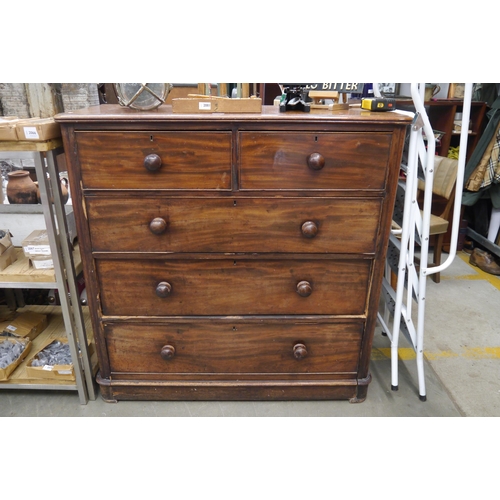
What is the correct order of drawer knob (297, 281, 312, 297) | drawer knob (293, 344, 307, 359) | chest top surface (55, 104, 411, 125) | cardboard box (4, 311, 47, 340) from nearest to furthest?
chest top surface (55, 104, 411, 125) < drawer knob (297, 281, 312, 297) < drawer knob (293, 344, 307, 359) < cardboard box (4, 311, 47, 340)

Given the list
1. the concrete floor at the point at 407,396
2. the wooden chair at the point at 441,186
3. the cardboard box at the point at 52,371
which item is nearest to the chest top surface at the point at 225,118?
the cardboard box at the point at 52,371

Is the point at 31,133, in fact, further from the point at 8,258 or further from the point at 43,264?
the point at 8,258

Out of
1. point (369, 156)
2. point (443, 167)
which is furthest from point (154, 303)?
point (443, 167)

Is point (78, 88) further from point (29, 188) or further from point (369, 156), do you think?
point (369, 156)

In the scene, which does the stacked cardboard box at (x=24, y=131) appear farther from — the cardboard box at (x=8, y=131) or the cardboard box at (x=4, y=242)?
the cardboard box at (x=4, y=242)

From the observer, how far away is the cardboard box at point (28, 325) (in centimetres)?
222

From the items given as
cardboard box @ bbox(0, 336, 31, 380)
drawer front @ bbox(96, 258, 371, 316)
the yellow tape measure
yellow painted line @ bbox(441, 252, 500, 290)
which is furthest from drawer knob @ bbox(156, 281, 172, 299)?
yellow painted line @ bbox(441, 252, 500, 290)

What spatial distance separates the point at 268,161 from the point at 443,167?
6.77ft

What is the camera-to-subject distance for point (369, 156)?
1.63 m

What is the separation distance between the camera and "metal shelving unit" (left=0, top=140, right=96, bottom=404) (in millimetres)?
1636

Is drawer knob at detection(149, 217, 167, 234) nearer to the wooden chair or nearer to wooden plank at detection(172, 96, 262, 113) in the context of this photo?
wooden plank at detection(172, 96, 262, 113)

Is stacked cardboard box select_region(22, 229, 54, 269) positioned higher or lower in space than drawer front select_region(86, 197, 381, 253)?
lower

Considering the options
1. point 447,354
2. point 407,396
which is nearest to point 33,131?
point 407,396

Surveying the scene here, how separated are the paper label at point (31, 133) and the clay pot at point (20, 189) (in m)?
0.80
